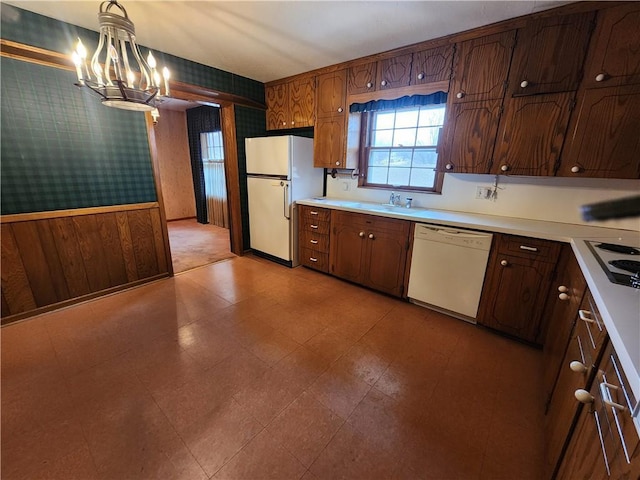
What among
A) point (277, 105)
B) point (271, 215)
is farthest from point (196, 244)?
point (277, 105)

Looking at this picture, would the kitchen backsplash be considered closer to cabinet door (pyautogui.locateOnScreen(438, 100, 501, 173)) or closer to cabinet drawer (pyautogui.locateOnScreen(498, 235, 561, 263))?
cabinet door (pyautogui.locateOnScreen(438, 100, 501, 173))

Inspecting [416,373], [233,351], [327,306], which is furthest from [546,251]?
[233,351]

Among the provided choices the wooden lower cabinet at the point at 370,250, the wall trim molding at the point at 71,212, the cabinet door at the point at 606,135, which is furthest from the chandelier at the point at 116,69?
the cabinet door at the point at 606,135

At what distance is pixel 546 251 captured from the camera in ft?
6.31

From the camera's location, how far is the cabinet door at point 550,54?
1.84 m

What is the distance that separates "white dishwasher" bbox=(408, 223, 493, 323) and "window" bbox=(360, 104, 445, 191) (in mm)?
725

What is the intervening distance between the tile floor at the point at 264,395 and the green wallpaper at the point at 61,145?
1066mm

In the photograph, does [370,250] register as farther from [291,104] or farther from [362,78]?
[291,104]

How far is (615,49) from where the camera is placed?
1739 mm

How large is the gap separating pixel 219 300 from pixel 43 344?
1.29m

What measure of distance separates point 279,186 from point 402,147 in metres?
1.51

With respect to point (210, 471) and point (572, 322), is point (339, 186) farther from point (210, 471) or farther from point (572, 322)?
point (210, 471)

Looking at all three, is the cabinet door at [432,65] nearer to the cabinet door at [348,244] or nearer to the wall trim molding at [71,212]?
the cabinet door at [348,244]

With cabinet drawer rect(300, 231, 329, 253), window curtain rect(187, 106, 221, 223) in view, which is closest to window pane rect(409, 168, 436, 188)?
cabinet drawer rect(300, 231, 329, 253)
